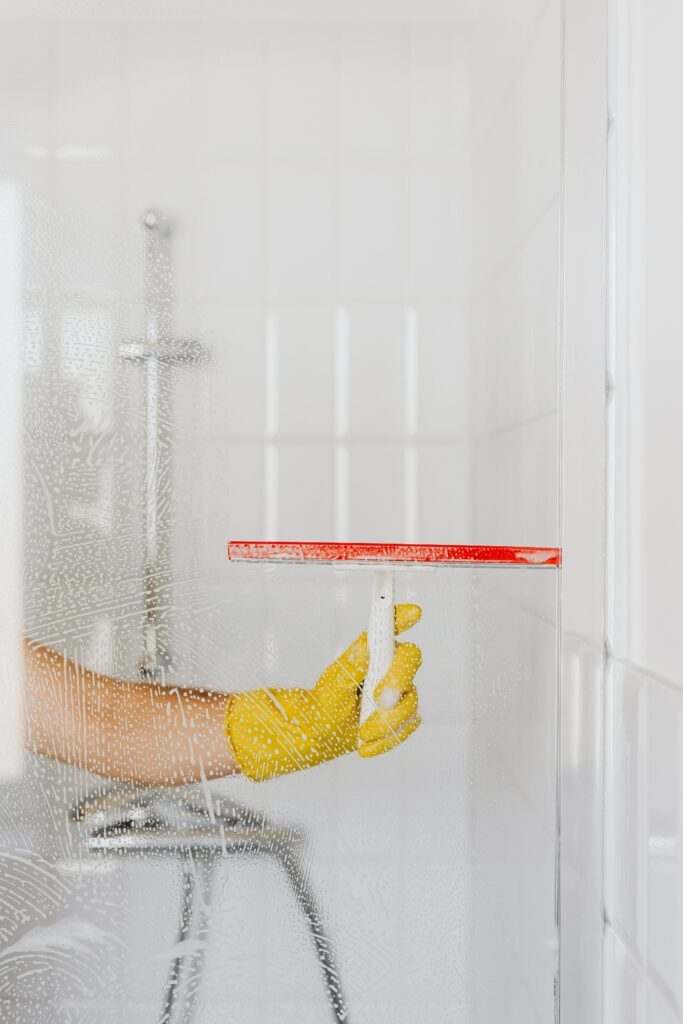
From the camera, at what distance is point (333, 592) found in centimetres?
79

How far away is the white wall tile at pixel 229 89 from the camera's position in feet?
2.56

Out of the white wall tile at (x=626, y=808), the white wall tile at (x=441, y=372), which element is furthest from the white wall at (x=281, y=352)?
the white wall tile at (x=626, y=808)

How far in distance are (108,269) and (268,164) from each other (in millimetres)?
156

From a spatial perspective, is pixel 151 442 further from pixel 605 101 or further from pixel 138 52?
pixel 605 101

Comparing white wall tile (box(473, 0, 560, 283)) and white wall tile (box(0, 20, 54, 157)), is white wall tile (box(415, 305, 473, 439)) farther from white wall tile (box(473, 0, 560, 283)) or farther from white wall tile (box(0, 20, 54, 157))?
white wall tile (box(0, 20, 54, 157))

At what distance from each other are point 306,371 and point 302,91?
0.75 ft

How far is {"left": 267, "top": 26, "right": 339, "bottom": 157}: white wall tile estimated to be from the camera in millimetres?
780

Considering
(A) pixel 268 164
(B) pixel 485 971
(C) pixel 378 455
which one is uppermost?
(A) pixel 268 164

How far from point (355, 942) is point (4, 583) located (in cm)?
41

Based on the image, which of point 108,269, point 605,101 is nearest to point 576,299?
point 605,101

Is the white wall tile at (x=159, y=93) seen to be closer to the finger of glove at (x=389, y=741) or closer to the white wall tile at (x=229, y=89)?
the white wall tile at (x=229, y=89)

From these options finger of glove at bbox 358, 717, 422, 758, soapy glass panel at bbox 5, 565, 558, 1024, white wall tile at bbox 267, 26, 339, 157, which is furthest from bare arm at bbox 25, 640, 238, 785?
white wall tile at bbox 267, 26, 339, 157

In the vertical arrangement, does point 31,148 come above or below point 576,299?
above

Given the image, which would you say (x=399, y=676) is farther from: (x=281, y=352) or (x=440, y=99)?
(x=440, y=99)
